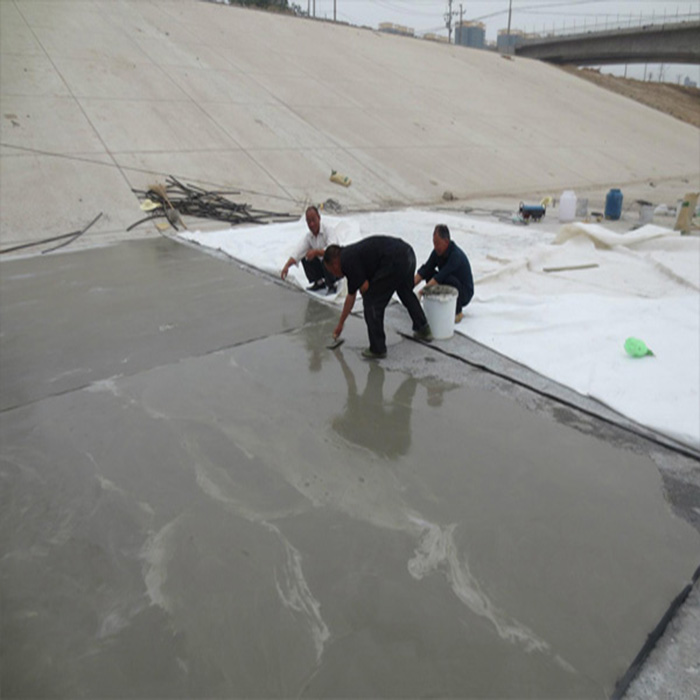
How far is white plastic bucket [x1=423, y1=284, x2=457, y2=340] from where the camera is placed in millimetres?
3791

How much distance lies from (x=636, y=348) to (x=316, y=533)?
253cm

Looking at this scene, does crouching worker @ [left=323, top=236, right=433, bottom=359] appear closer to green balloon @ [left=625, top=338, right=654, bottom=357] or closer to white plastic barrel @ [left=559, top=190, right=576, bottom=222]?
green balloon @ [left=625, top=338, right=654, bottom=357]

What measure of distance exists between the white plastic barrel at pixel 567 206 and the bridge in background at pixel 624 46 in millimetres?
24458

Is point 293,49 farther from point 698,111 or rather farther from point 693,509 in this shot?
point 698,111

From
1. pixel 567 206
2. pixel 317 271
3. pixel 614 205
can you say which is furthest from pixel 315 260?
pixel 614 205

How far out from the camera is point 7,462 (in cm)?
257

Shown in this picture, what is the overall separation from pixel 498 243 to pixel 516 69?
17785 mm

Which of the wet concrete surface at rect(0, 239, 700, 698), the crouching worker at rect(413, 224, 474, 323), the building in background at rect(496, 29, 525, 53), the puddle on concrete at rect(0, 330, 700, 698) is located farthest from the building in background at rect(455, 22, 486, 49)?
the puddle on concrete at rect(0, 330, 700, 698)

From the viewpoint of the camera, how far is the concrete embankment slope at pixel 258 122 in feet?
27.8

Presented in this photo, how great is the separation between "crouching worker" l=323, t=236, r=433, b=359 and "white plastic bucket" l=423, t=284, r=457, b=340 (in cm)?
21

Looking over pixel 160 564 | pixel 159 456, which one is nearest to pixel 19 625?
pixel 160 564

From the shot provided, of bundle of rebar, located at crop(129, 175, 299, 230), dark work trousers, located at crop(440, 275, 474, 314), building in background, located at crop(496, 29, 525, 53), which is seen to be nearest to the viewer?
dark work trousers, located at crop(440, 275, 474, 314)

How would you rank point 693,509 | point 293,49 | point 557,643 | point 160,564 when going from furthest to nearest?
1. point 293,49
2. point 693,509
3. point 160,564
4. point 557,643

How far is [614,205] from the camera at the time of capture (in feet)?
26.8
